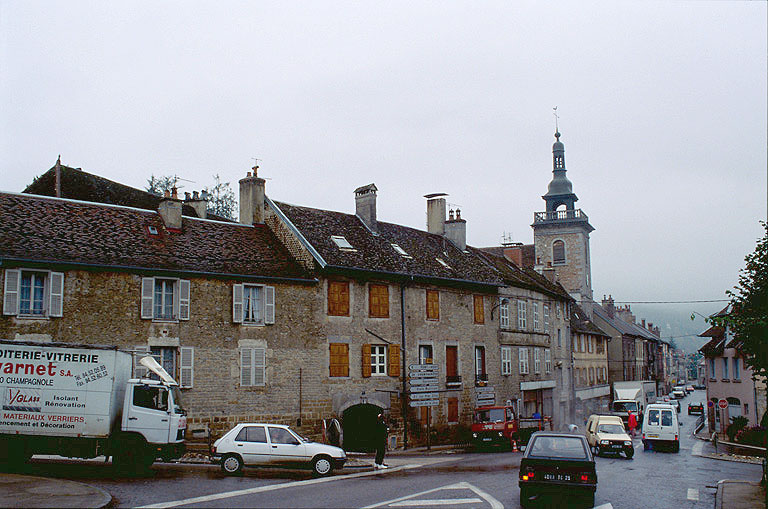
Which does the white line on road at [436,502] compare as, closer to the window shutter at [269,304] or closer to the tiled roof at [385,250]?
the window shutter at [269,304]

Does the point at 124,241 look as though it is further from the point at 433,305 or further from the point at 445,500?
the point at 445,500

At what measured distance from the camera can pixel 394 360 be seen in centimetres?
3092

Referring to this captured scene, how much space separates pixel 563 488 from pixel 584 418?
42.2 m

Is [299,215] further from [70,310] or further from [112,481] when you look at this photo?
[112,481]

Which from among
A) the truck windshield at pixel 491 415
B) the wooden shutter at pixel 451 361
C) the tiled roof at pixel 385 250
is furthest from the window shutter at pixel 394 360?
the truck windshield at pixel 491 415

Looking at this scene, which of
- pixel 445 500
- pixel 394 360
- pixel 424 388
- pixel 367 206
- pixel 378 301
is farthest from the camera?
pixel 367 206

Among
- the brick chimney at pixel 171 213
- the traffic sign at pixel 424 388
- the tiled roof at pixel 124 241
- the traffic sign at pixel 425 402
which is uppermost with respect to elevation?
the brick chimney at pixel 171 213

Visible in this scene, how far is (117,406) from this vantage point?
18.5 meters

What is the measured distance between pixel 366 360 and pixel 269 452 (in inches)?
462

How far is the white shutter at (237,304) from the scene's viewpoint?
84.6ft

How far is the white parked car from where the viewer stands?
18141 millimetres

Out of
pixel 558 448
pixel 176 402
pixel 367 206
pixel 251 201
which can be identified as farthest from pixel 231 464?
pixel 367 206

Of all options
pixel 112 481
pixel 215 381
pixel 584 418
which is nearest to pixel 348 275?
pixel 215 381

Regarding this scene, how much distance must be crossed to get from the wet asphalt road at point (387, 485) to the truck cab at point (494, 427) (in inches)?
243
